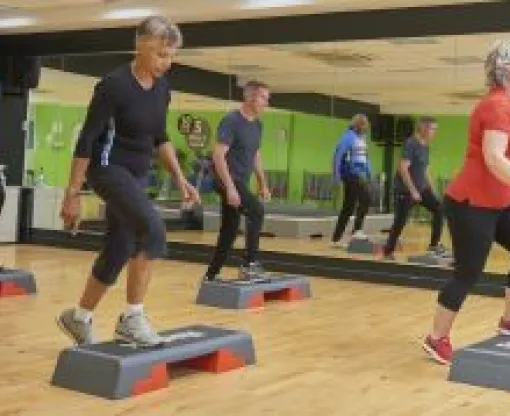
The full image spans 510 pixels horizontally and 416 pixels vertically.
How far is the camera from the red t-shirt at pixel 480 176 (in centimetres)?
363

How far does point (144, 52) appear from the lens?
3.39 meters

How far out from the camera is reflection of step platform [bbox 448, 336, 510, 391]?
11.7ft

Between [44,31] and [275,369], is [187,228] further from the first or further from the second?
[275,369]

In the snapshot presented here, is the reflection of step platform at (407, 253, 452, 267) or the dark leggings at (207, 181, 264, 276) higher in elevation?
the dark leggings at (207, 181, 264, 276)

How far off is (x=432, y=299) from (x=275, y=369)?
281 cm

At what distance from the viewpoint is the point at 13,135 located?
9.62 metres

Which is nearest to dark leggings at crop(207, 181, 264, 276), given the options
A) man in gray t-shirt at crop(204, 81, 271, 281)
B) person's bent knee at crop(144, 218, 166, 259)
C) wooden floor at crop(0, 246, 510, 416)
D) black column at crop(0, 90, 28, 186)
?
man in gray t-shirt at crop(204, 81, 271, 281)

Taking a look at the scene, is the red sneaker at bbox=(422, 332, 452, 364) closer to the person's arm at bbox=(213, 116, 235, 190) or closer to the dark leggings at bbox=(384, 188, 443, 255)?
the person's arm at bbox=(213, 116, 235, 190)

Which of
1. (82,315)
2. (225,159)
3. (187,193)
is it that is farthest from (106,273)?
(225,159)

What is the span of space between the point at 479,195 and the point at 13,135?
7076 millimetres

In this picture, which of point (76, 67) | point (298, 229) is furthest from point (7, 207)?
point (298, 229)

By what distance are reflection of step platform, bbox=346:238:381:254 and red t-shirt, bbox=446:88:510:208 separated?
3.98 meters

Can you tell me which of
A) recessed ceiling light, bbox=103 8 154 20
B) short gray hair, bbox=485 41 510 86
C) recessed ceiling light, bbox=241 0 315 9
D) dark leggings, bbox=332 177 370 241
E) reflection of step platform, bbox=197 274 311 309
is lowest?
reflection of step platform, bbox=197 274 311 309

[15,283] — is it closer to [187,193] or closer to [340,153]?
[187,193]
